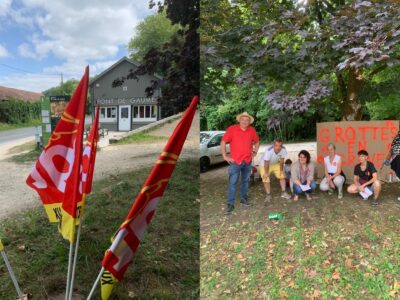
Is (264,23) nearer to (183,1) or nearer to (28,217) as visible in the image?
(183,1)

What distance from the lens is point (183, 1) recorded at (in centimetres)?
136

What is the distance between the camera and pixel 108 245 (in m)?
1.19

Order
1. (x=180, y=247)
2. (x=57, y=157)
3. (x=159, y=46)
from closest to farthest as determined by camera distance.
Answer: (x=57, y=157), (x=159, y=46), (x=180, y=247)

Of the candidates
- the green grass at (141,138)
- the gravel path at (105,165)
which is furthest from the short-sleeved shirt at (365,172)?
the green grass at (141,138)

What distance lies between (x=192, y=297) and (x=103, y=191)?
0.48m

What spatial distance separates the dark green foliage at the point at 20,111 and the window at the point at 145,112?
35 centimetres

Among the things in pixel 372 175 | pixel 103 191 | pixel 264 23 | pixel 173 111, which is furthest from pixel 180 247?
pixel 264 23

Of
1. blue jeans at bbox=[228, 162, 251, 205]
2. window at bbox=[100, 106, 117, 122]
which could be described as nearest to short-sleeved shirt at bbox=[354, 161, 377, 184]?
blue jeans at bbox=[228, 162, 251, 205]

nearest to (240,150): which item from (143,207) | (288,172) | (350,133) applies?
(288,172)

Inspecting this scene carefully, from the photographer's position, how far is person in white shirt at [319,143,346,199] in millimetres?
1532

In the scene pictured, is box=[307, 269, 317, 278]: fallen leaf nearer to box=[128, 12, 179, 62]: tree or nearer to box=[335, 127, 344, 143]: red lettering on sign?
box=[335, 127, 344, 143]: red lettering on sign

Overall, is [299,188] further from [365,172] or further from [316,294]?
[316,294]

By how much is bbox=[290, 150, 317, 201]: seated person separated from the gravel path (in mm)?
444

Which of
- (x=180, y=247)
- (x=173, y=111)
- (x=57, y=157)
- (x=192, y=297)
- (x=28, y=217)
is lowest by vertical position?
(x=192, y=297)
